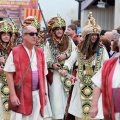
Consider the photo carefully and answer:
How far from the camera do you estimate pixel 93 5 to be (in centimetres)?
2648

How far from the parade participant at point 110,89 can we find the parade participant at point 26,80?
160 cm

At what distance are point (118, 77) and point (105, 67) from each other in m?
0.21

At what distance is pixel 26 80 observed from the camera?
7.35 m

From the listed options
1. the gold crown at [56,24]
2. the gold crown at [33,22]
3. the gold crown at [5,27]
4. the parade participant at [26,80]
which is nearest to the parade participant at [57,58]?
the gold crown at [56,24]

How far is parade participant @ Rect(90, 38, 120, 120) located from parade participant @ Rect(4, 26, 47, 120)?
5.24 feet

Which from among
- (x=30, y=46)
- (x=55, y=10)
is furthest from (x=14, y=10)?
(x=55, y=10)

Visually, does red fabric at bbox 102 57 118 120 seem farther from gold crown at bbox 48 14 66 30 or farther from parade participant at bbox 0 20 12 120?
gold crown at bbox 48 14 66 30

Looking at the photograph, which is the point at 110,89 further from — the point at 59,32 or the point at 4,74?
the point at 59,32

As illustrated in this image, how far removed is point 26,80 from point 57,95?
6.27 ft

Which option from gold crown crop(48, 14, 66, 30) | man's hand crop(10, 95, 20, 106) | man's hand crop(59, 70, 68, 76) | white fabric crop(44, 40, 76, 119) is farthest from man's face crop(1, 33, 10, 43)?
man's hand crop(10, 95, 20, 106)

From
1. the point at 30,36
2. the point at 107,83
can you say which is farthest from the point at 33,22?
the point at 107,83

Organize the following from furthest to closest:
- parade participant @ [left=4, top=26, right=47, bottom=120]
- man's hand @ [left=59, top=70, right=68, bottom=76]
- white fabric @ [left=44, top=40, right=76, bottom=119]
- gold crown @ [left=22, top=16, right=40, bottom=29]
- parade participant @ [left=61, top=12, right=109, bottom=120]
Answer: gold crown @ [left=22, top=16, right=40, bottom=29]
white fabric @ [left=44, top=40, right=76, bottom=119]
man's hand @ [left=59, top=70, right=68, bottom=76]
parade participant @ [left=61, top=12, right=109, bottom=120]
parade participant @ [left=4, top=26, right=47, bottom=120]

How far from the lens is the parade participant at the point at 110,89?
5.83m

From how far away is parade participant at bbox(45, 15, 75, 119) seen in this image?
9.08 meters
